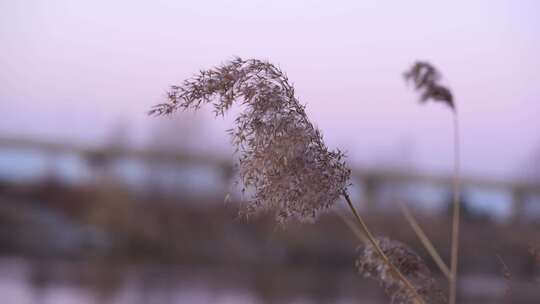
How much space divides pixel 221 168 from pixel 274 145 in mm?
29179

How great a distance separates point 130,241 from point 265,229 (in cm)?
463

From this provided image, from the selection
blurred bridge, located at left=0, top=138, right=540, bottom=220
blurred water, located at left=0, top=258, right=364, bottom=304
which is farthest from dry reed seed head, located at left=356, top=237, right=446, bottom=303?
blurred bridge, located at left=0, top=138, right=540, bottom=220

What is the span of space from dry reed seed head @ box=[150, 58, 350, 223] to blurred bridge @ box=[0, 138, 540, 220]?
26988 mm

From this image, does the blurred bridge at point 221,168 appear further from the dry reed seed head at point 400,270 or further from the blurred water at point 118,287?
the dry reed seed head at point 400,270

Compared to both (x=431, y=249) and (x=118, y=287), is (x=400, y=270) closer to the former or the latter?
(x=431, y=249)

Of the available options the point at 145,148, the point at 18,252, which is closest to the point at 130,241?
the point at 18,252

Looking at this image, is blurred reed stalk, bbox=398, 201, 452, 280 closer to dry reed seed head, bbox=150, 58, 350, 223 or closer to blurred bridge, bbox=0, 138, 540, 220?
dry reed seed head, bbox=150, 58, 350, 223

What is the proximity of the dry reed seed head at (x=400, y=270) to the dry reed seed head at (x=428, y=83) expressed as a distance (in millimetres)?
495

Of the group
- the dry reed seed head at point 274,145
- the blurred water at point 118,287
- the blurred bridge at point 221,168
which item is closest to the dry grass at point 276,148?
the dry reed seed head at point 274,145

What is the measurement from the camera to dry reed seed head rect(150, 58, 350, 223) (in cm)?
263

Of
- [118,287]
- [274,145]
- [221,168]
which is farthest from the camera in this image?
[221,168]

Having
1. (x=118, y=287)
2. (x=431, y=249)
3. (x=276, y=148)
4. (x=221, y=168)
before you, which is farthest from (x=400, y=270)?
(x=221, y=168)

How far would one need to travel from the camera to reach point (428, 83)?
2.96 metres

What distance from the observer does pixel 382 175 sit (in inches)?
1500
